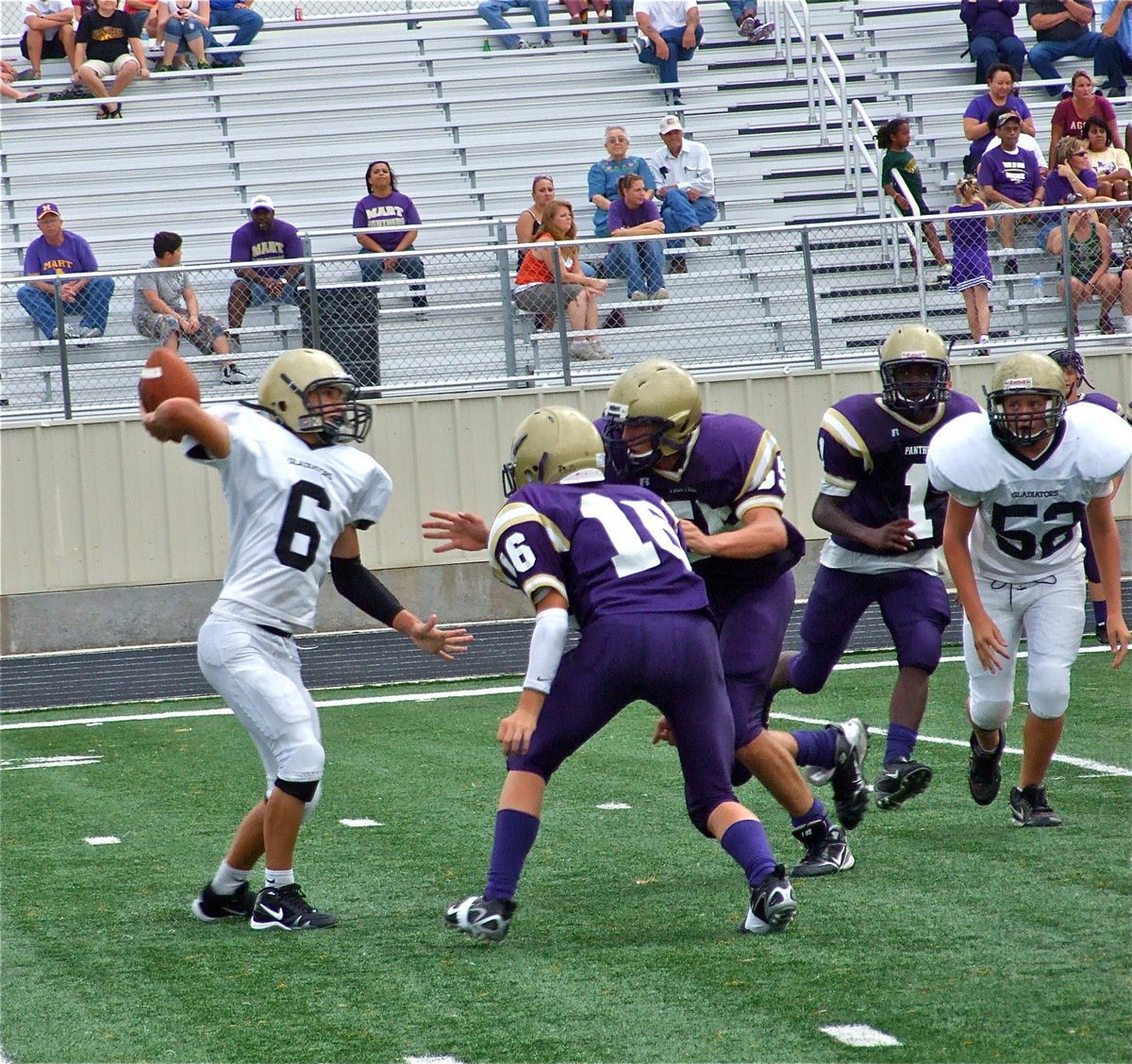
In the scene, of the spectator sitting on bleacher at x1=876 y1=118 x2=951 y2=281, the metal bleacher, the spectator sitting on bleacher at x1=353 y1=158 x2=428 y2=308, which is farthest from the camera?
the metal bleacher

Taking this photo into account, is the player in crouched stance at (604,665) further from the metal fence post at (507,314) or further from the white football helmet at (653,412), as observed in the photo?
the metal fence post at (507,314)

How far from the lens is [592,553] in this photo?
4340 mm

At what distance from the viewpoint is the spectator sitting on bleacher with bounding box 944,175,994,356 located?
1288cm

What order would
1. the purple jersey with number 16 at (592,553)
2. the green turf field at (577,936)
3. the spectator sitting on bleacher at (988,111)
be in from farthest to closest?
the spectator sitting on bleacher at (988,111) → the purple jersey with number 16 at (592,553) → the green turf field at (577,936)

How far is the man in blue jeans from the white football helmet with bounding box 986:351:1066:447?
14.2 meters

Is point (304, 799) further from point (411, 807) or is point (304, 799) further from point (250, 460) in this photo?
point (411, 807)

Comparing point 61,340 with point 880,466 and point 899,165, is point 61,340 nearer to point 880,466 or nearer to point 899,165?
point 899,165

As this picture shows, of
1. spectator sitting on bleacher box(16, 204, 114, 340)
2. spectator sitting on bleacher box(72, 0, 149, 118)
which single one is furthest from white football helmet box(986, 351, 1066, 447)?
spectator sitting on bleacher box(72, 0, 149, 118)

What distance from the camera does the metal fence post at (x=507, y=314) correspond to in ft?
41.3

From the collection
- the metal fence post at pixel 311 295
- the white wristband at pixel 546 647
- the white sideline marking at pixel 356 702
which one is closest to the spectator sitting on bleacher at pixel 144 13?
the metal fence post at pixel 311 295

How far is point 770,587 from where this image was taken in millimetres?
5113

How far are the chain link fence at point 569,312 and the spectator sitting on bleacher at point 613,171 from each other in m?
2.02

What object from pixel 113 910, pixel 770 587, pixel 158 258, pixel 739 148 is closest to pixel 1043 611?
pixel 770 587

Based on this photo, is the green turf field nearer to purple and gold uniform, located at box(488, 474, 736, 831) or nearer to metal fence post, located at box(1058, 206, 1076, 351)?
purple and gold uniform, located at box(488, 474, 736, 831)
